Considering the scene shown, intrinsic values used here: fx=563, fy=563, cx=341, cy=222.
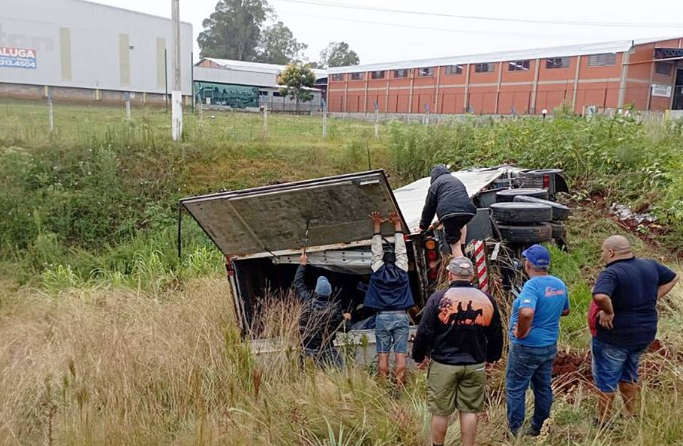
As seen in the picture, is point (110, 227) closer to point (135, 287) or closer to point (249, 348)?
point (135, 287)

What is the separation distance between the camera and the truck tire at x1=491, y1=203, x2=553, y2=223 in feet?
23.1

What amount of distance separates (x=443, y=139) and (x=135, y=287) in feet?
27.3

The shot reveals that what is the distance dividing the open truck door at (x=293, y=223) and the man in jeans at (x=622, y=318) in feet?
6.82

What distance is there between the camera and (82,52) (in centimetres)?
3553

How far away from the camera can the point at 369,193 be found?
5.45 meters

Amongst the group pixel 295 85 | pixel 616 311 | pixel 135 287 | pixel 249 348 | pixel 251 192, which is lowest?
pixel 135 287

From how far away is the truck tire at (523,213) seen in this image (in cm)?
705

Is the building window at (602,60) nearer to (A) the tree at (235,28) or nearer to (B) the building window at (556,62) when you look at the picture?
(B) the building window at (556,62)

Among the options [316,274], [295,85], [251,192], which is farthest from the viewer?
[295,85]

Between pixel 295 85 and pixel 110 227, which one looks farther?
pixel 295 85

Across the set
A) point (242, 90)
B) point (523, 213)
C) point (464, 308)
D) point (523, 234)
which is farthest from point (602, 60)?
point (464, 308)

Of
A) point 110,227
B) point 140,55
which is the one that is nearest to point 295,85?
point 140,55

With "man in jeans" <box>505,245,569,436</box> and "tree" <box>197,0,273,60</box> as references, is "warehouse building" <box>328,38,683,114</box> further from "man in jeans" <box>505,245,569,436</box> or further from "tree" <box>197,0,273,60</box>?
"tree" <box>197,0,273,60</box>

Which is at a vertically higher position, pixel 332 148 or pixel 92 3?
pixel 92 3
